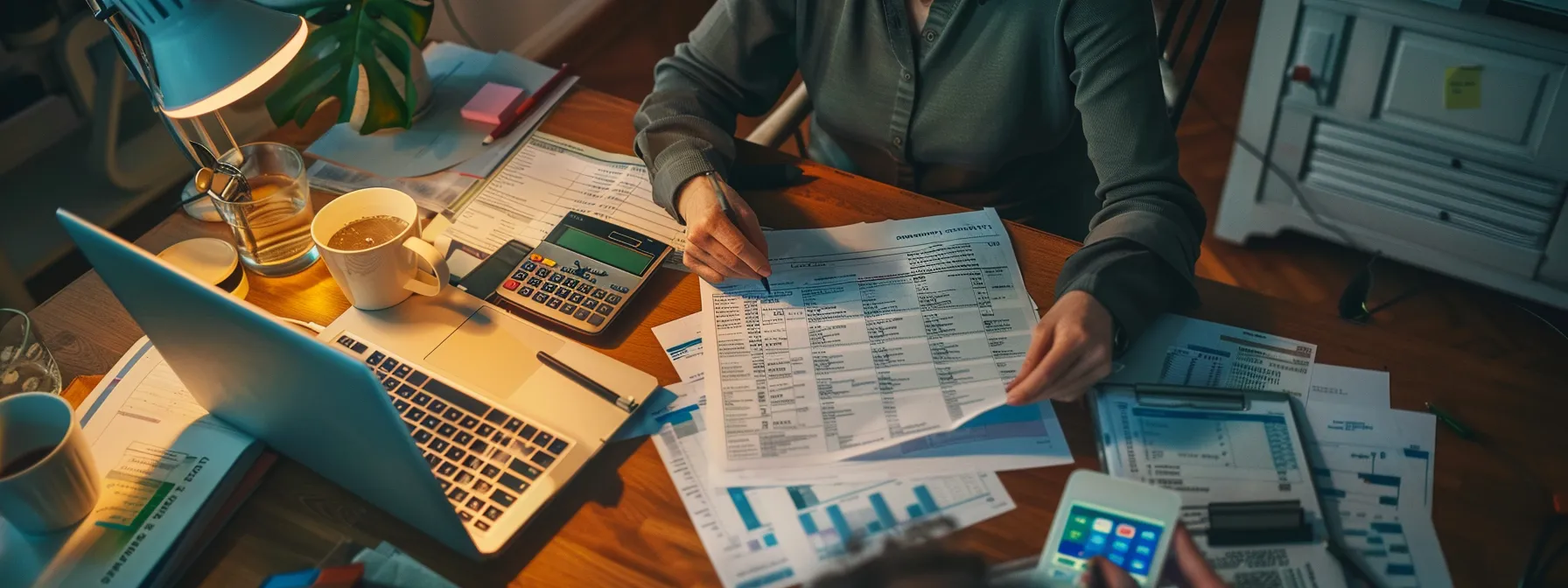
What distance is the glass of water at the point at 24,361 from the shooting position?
3.14 feet

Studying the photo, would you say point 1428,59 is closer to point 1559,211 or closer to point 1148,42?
point 1559,211

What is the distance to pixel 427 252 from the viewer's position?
944mm

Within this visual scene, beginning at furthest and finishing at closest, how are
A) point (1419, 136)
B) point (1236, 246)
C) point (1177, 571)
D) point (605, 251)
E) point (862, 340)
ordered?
point (1236, 246) < point (1419, 136) < point (605, 251) < point (862, 340) < point (1177, 571)

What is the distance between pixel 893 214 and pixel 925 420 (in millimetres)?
296

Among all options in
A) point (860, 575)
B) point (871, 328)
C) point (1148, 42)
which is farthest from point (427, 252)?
point (1148, 42)

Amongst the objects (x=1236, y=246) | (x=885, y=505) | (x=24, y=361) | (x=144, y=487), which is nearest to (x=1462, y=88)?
(x=1236, y=246)

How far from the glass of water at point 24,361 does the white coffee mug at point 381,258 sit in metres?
0.27

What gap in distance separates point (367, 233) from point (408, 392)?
7.1 inches

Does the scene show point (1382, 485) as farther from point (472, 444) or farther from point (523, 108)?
point (523, 108)

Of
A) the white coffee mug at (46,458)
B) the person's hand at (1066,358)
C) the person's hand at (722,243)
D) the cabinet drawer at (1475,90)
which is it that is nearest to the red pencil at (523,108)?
the person's hand at (722,243)

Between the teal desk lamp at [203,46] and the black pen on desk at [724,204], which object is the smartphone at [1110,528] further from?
the teal desk lamp at [203,46]

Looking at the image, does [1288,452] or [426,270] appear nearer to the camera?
[1288,452]

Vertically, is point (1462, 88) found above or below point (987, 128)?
below

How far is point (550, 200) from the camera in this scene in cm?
112
